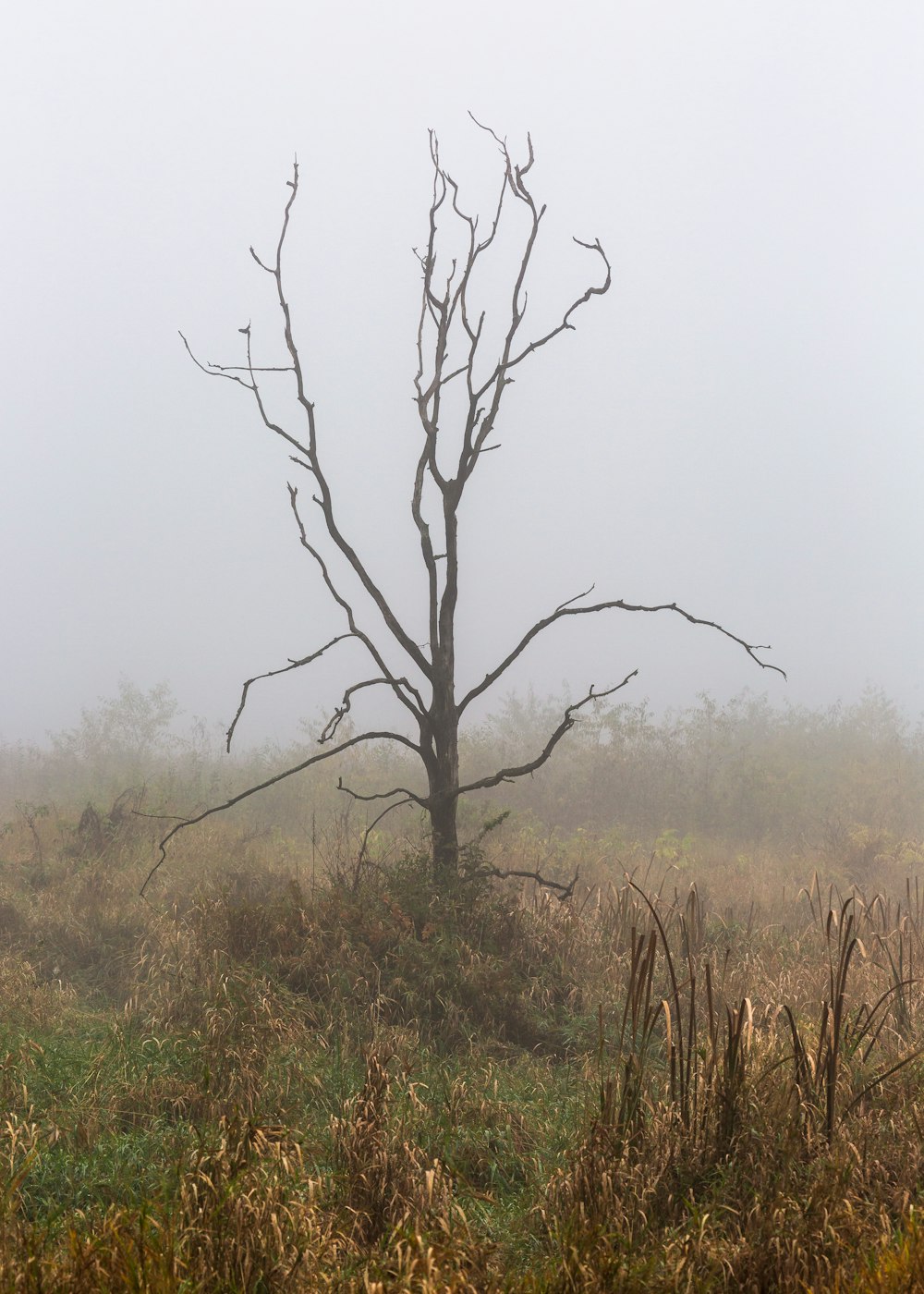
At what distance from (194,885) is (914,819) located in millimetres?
12132

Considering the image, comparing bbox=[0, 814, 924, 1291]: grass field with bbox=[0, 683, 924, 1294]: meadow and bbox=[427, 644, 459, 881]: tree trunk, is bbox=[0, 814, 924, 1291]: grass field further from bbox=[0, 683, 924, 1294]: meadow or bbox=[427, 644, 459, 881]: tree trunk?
bbox=[427, 644, 459, 881]: tree trunk

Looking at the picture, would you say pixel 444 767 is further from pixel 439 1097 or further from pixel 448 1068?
pixel 439 1097

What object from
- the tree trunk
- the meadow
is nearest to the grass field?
the meadow

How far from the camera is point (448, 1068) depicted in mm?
6285

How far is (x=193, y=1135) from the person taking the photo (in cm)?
474

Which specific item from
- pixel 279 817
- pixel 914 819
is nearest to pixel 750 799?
pixel 914 819

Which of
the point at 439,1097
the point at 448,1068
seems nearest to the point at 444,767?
the point at 448,1068

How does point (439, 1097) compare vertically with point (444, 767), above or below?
below

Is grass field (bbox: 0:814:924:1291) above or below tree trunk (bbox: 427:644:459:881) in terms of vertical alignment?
below

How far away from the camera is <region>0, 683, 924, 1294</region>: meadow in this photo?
331 centimetres

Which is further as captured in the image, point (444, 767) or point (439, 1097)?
point (444, 767)

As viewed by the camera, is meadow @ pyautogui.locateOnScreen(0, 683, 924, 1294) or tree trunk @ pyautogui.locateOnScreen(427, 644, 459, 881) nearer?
meadow @ pyautogui.locateOnScreen(0, 683, 924, 1294)

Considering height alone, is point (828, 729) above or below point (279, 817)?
above

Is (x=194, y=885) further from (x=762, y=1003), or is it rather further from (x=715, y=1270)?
(x=715, y=1270)
